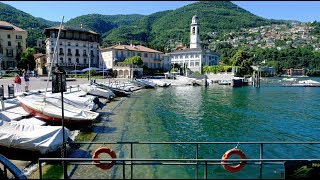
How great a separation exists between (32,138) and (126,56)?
312 ft

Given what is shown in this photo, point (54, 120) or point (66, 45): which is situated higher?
point (66, 45)

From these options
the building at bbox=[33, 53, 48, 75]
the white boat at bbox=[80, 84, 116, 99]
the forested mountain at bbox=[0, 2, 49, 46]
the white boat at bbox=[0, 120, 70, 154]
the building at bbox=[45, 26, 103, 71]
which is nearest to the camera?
the white boat at bbox=[0, 120, 70, 154]

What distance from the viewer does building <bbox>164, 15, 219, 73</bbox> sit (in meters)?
123

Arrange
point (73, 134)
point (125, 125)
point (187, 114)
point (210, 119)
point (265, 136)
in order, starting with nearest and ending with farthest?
1. point (73, 134)
2. point (265, 136)
3. point (125, 125)
4. point (210, 119)
5. point (187, 114)

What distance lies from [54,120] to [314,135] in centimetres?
1930

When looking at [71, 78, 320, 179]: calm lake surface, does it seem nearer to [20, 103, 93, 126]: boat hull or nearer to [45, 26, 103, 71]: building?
[20, 103, 93, 126]: boat hull

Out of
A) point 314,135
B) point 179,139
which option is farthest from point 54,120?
point 314,135

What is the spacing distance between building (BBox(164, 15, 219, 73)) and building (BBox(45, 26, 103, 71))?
31587 mm

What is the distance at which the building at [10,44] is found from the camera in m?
98.9

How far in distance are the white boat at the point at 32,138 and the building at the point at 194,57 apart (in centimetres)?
10722

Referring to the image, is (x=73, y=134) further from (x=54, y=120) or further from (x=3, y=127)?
(x=3, y=127)

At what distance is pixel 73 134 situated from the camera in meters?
20.4

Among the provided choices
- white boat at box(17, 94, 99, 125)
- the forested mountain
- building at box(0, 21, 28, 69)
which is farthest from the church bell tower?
white boat at box(17, 94, 99, 125)

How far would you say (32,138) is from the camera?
14.5 metres
